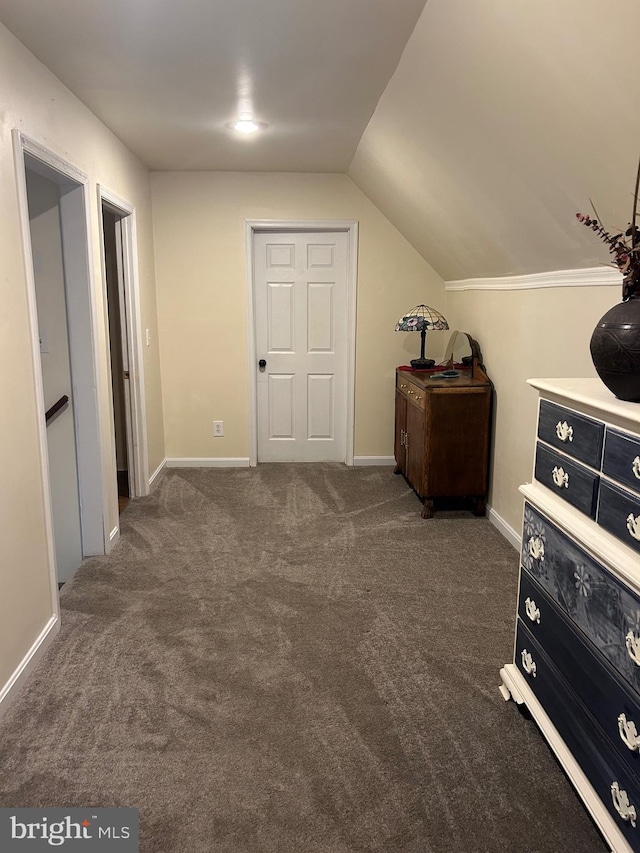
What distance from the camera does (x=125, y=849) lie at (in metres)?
1.55

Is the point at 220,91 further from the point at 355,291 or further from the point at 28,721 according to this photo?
the point at 28,721

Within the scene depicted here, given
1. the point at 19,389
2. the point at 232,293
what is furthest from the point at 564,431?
the point at 232,293

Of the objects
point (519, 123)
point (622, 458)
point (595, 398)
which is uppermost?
point (519, 123)

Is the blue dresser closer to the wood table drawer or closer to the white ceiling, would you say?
the white ceiling

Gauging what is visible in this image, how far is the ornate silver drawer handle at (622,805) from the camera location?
1.37m

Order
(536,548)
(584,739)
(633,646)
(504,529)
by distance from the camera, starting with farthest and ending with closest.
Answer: (504,529) → (536,548) → (584,739) → (633,646)

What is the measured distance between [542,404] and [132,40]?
200 cm

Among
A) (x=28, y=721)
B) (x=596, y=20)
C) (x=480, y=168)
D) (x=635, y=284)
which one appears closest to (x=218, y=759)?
(x=28, y=721)

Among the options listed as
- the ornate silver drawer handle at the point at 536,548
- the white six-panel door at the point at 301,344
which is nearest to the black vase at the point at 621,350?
the ornate silver drawer handle at the point at 536,548

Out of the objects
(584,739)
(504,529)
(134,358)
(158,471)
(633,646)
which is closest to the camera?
(633,646)

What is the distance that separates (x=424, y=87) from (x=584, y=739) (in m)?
2.38

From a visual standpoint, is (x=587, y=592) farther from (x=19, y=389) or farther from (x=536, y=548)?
(x=19, y=389)

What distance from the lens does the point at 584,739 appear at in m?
1.60

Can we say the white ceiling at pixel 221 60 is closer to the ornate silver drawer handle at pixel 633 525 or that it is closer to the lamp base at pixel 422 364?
the lamp base at pixel 422 364
